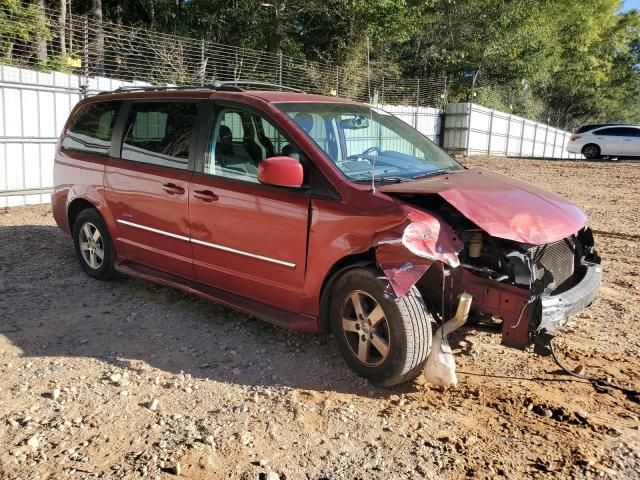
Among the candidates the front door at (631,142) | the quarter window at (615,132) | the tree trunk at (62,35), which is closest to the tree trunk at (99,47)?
the tree trunk at (62,35)

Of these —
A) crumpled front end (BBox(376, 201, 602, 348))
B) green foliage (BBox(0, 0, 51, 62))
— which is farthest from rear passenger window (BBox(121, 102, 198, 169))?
green foliage (BBox(0, 0, 51, 62))

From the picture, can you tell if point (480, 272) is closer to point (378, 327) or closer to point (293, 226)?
point (378, 327)

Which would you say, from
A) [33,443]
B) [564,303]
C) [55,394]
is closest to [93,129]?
[55,394]

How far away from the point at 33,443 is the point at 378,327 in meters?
2.00

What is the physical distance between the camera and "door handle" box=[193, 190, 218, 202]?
4426 millimetres

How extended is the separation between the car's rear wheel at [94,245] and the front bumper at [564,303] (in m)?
3.85

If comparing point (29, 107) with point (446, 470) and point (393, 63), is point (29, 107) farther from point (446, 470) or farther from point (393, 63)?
point (393, 63)

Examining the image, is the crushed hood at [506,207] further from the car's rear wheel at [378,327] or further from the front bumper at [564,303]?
the car's rear wheel at [378,327]

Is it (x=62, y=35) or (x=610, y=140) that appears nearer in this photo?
(x=62, y=35)

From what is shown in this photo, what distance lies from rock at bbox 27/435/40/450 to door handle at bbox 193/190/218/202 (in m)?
2.01

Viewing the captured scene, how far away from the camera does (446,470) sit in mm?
2908

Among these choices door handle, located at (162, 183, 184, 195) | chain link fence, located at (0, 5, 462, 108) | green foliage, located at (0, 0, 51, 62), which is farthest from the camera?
chain link fence, located at (0, 5, 462, 108)

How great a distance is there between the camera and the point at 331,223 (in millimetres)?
3791

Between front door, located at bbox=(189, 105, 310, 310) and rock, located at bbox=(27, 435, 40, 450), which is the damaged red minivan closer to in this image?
front door, located at bbox=(189, 105, 310, 310)
